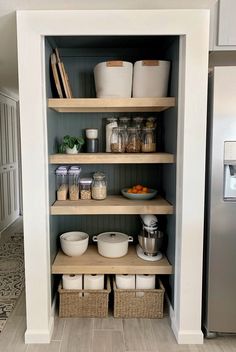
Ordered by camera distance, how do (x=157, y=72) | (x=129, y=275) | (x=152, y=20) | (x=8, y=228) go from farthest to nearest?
(x=8, y=228), (x=129, y=275), (x=157, y=72), (x=152, y=20)

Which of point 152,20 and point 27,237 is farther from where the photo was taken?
point 27,237

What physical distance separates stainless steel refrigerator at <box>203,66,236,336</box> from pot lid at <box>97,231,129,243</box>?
2.18ft

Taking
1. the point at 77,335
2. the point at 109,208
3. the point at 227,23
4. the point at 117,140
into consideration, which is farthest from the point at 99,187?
the point at 227,23

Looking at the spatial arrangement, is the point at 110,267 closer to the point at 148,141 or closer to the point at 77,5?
the point at 148,141

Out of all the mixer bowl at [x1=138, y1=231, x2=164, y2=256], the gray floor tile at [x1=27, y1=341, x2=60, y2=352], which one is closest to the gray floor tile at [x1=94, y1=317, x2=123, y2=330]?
the gray floor tile at [x1=27, y1=341, x2=60, y2=352]

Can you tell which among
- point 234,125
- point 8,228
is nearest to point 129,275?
point 234,125

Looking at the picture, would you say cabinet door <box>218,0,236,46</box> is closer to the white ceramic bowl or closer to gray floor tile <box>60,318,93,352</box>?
the white ceramic bowl

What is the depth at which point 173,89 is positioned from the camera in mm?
2082

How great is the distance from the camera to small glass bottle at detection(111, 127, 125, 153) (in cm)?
229

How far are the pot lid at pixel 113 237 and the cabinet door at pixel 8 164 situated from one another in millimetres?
2607

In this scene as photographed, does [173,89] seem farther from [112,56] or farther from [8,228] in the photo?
[8,228]

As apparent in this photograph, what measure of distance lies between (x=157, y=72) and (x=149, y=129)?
1.44 feet

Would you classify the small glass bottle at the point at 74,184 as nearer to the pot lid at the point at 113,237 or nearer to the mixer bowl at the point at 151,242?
the pot lid at the point at 113,237

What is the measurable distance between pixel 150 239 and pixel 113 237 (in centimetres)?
32
